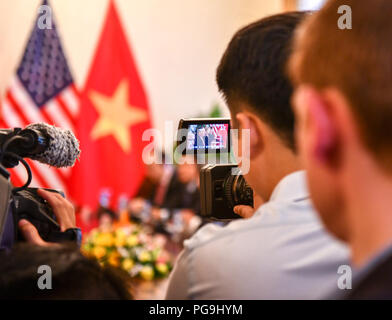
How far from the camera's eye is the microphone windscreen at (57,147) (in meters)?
0.87

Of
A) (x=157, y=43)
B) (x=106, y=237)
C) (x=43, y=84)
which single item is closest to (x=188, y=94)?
(x=157, y=43)

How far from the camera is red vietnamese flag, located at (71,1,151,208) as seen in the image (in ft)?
14.0

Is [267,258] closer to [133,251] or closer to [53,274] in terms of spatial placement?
[53,274]

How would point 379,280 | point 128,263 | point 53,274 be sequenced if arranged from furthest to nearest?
point 128,263, point 53,274, point 379,280

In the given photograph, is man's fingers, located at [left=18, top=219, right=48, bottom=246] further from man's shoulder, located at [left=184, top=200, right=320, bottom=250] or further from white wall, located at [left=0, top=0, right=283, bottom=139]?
white wall, located at [left=0, top=0, right=283, bottom=139]

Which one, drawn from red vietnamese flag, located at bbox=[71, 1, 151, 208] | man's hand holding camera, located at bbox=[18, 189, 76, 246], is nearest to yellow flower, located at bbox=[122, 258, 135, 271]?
red vietnamese flag, located at bbox=[71, 1, 151, 208]

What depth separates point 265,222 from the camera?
0.77m

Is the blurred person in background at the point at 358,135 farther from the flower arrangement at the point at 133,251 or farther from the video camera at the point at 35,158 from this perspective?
the flower arrangement at the point at 133,251

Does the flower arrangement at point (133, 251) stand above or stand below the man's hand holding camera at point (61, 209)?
below

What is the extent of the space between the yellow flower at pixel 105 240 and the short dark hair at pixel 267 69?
249 centimetres

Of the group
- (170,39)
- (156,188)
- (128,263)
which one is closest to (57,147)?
(128,263)

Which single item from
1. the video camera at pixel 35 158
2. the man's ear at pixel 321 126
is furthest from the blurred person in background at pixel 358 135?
the video camera at pixel 35 158

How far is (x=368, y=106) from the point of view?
1.46 feet

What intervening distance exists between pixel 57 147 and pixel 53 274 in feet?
1.00
